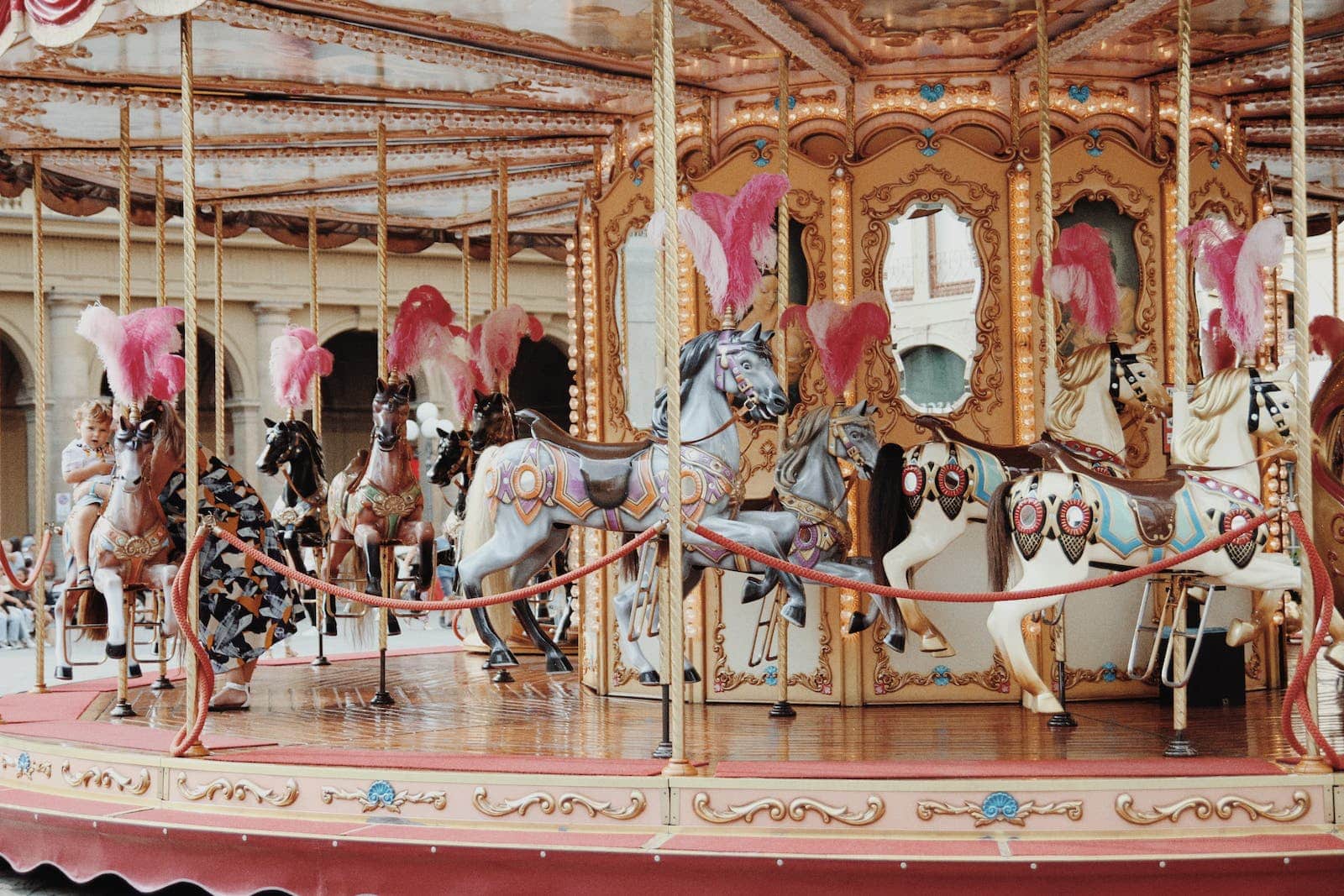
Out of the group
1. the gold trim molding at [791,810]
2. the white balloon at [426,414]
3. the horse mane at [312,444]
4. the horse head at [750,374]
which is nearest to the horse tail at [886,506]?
the horse head at [750,374]

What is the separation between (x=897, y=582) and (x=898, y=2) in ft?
10.0

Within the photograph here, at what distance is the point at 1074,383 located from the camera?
8.38 meters

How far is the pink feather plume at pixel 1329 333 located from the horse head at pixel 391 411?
19.3 feet

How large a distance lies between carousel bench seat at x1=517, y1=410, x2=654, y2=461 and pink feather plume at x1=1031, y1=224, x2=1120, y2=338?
228 centimetres

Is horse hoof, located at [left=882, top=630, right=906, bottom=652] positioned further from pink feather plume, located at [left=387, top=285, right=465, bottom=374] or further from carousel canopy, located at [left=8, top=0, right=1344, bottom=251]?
pink feather plume, located at [left=387, top=285, right=465, bottom=374]

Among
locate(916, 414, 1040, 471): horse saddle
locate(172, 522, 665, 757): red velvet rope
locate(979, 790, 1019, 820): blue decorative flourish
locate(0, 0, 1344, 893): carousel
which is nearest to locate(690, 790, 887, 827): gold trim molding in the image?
locate(0, 0, 1344, 893): carousel

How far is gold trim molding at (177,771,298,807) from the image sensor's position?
21.6ft

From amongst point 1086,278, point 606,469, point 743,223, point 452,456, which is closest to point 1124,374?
point 1086,278

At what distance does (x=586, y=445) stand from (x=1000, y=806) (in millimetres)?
3358

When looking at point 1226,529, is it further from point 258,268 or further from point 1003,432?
point 258,268

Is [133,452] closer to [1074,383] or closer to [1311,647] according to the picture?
[1074,383]

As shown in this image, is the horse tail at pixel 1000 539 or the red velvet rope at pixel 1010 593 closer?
the red velvet rope at pixel 1010 593

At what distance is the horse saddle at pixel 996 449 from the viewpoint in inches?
336

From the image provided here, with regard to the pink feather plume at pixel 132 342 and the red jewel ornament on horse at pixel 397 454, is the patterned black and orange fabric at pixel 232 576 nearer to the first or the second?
the pink feather plume at pixel 132 342
